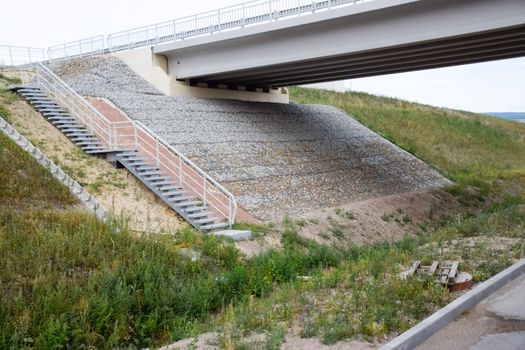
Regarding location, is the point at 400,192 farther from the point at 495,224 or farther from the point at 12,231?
the point at 12,231

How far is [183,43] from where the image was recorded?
24.6m

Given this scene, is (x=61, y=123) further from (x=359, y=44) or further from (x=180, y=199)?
(x=359, y=44)

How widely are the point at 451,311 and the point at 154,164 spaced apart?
12.4 metres

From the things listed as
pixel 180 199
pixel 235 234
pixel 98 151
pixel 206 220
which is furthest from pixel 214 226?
pixel 98 151

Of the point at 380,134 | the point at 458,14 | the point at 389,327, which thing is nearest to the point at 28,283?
the point at 389,327

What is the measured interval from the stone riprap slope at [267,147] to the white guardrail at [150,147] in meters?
1.01

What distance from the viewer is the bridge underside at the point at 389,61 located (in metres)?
19.2

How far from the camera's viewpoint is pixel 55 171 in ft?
50.0

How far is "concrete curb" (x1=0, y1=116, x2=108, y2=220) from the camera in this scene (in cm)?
1428

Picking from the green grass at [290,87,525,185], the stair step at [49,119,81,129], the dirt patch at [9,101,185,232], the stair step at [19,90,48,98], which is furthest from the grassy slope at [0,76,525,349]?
the green grass at [290,87,525,185]

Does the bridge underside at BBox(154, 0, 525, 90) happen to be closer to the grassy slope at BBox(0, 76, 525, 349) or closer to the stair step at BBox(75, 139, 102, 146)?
the grassy slope at BBox(0, 76, 525, 349)

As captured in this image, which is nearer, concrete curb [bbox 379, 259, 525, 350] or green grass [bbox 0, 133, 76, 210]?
concrete curb [bbox 379, 259, 525, 350]

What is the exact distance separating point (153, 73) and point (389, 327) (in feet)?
71.1

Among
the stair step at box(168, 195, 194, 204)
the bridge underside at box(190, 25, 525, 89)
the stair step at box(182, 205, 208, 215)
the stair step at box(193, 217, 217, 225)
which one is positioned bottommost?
the stair step at box(193, 217, 217, 225)
